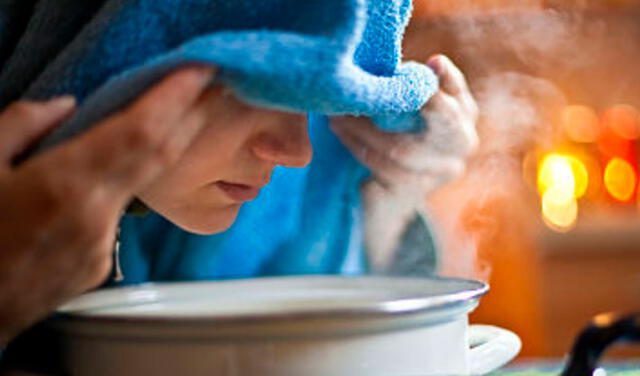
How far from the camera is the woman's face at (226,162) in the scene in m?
0.33

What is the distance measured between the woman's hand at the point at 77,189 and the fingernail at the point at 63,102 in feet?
0.07

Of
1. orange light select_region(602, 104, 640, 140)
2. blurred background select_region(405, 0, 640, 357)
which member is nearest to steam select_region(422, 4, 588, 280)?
blurred background select_region(405, 0, 640, 357)

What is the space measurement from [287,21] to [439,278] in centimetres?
16

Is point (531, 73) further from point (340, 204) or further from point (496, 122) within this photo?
point (340, 204)

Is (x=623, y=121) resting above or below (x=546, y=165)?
above

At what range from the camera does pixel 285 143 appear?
14.4 inches

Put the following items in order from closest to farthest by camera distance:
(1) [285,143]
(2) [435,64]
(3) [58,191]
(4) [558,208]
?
(3) [58,191]
(1) [285,143]
(2) [435,64]
(4) [558,208]

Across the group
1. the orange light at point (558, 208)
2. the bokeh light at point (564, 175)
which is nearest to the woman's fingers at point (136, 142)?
the orange light at point (558, 208)

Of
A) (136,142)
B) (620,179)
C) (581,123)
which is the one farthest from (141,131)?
(581,123)

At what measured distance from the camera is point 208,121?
0.32 meters

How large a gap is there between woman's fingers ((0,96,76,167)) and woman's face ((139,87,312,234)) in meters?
0.05

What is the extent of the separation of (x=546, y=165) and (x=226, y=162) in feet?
5.64

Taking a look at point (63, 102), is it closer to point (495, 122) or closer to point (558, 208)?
point (495, 122)

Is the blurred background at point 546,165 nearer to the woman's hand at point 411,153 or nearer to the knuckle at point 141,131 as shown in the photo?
the woman's hand at point 411,153
